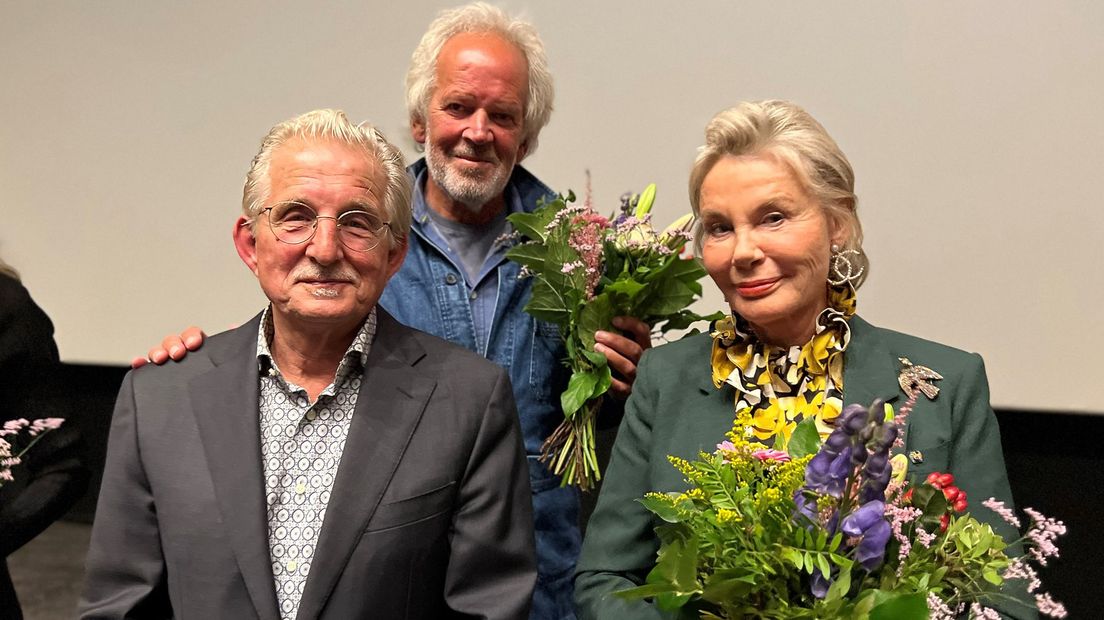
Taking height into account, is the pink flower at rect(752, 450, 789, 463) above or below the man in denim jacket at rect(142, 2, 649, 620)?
below

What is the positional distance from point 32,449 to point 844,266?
5.30ft

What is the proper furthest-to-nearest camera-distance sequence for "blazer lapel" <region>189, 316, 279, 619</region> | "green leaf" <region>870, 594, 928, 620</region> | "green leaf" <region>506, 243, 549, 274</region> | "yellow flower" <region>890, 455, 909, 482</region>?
"green leaf" <region>506, 243, 549, 274</region> < "blazer lapel" <region>189, 316, 279, 619</region> < "yellow flower" <region>890, 455, 909, 482</region> < "green leaf" <region>870, 594, 928, 620</region>

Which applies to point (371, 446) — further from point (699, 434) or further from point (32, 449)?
point (32, 449)

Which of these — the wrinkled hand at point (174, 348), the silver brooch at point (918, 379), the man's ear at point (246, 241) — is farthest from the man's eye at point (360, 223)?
the silver brooch at point (918, 379)

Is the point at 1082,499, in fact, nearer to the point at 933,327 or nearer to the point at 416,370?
the point at 933,327

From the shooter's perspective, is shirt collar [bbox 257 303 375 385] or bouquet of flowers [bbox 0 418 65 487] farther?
shirt collar [bbox 257 303 375 385]

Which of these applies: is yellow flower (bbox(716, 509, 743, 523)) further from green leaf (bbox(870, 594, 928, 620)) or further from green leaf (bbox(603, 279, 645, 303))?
green leaf (bbox(603, 279, 645, 303))

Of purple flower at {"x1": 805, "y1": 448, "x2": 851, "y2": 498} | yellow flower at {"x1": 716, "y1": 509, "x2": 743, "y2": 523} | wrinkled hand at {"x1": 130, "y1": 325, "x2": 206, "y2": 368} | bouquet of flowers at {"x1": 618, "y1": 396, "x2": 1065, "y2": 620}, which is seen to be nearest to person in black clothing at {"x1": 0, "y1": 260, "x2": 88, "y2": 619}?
wrinkled hand at {"x1": 130, "y1": 325, "x2": 206, "y2": 368}

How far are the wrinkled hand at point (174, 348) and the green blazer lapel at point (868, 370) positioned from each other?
1068 mm

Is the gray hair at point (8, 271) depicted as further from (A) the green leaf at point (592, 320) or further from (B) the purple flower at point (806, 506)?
(B) the purple flower at point (806, 506)

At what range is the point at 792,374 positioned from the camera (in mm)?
1914

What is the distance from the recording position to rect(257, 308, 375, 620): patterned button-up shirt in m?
1.82

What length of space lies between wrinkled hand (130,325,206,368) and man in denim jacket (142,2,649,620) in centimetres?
54

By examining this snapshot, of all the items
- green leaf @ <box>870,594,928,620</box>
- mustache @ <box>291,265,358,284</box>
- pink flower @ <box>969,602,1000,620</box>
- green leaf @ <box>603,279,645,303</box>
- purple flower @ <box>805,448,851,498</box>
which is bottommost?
pink flower @ <box>969,602,1000,620</box>
